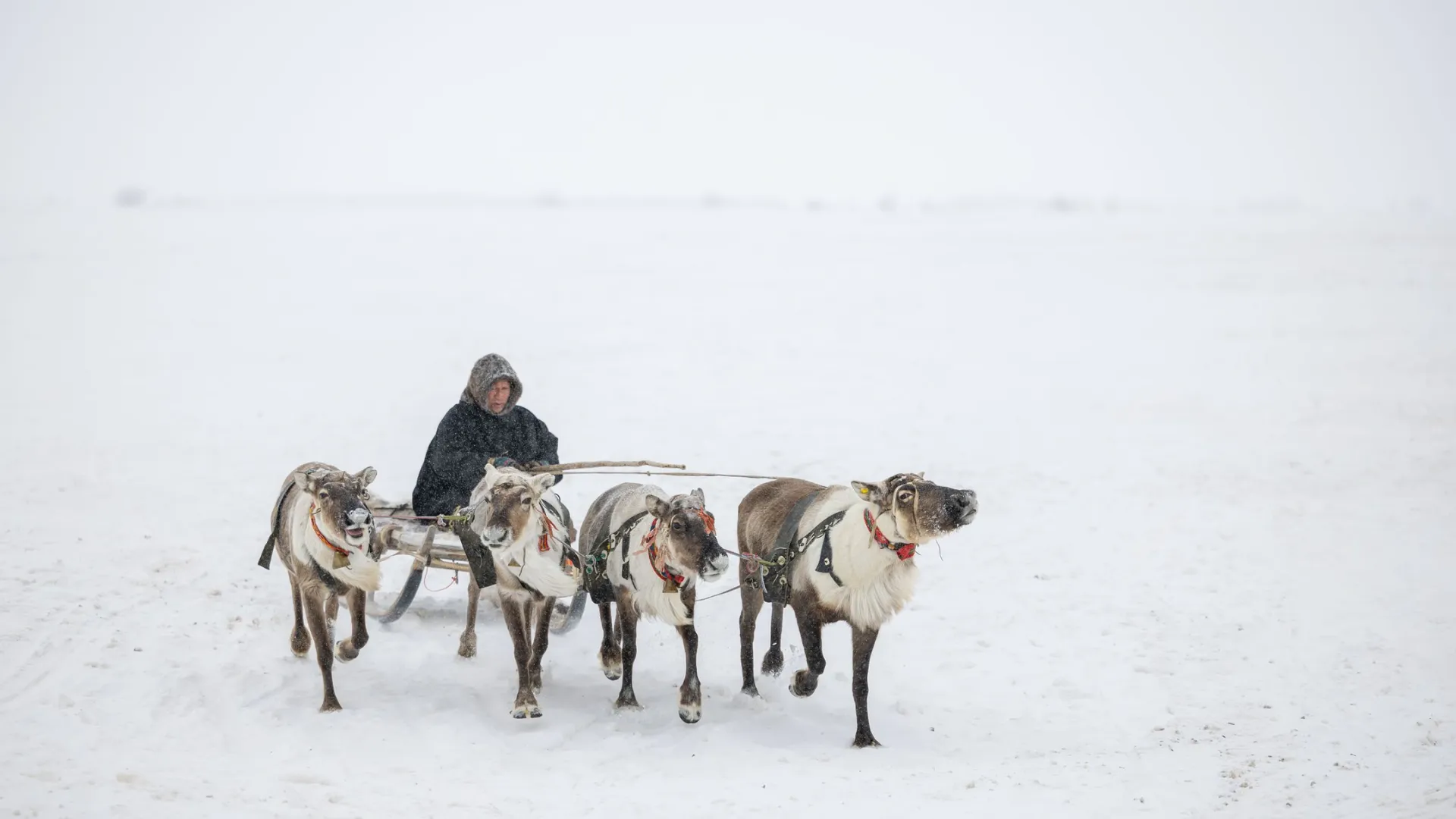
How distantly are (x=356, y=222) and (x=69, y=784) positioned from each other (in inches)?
1441

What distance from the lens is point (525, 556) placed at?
6734mm

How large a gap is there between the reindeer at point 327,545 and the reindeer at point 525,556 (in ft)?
2.37

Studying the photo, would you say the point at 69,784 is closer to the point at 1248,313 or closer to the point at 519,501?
the point at 519,501

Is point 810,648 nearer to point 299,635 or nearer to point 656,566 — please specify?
point 656,566

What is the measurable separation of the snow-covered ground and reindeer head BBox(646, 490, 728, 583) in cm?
127

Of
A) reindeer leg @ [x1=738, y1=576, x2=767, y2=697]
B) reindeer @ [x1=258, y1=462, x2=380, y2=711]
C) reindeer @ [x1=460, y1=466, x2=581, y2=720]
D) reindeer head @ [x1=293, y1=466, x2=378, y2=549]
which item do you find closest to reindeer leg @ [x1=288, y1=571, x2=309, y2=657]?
reindeer @ [x1=258, y1=462, x2=380, y2=711]

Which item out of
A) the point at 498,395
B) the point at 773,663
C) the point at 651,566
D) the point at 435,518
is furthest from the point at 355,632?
the point at 773,663

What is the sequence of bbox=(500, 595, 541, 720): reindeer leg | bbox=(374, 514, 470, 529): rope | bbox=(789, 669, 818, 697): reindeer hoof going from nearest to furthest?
bbox=(500, 595, 541, 720): reindeer leg → bbox=(374, 514, 470, 529): rope → bbox=(789, 669, 818, 697): reindeer hoof

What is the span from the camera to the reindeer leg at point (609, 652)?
752cm

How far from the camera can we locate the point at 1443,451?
1361 cm

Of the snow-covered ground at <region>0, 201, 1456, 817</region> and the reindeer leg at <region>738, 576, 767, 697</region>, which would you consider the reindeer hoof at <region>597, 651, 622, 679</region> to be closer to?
the snow-covered ground at <region>0, 201, 1456, 817</region>

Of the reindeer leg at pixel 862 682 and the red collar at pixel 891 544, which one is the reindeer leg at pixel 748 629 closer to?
the reindeer leg at pixel 862 682

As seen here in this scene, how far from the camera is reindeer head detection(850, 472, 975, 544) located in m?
6.14

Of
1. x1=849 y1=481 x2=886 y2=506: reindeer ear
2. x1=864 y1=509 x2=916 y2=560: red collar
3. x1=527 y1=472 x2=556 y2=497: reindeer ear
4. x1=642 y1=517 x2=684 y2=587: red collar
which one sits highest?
x1=849 y1=481 x2=886 y2=506: reindeer ear
